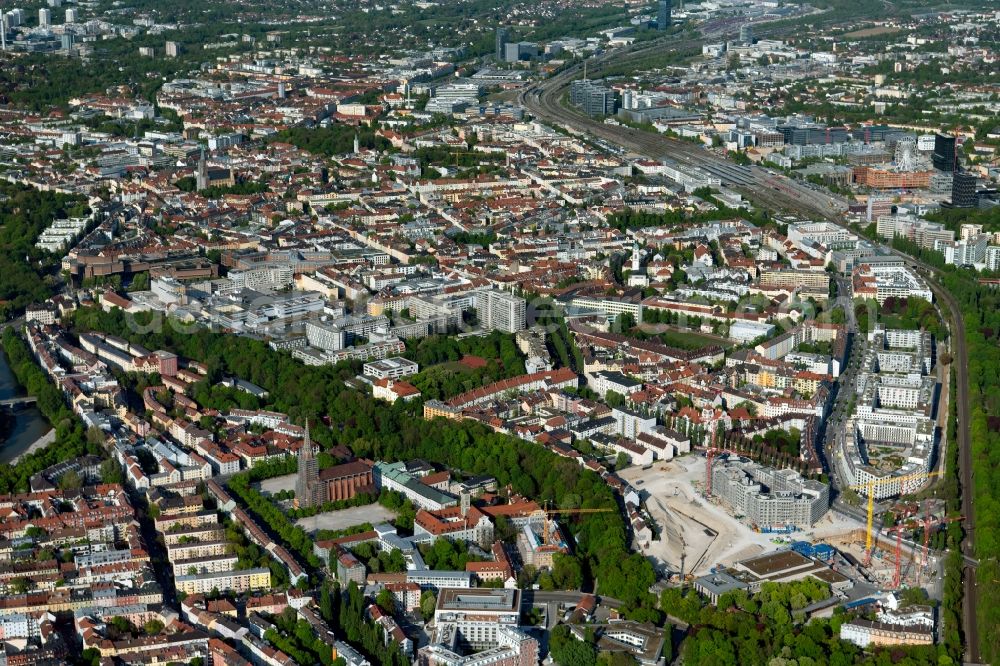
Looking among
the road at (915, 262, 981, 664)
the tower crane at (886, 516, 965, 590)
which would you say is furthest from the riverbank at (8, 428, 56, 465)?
the road at (915, 262, 981, 664)

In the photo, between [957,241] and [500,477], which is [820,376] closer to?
[500,477]

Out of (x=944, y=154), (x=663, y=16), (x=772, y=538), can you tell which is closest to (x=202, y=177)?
(x=944, y=154)

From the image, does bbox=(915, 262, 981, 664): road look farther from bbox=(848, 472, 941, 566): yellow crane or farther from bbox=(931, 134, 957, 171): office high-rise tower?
bbox=(931, 134, 957, 171): office high-rise tower

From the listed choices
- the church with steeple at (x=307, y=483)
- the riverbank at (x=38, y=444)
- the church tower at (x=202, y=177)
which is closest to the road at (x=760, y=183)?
the church with steeple at (x=307, y=483)

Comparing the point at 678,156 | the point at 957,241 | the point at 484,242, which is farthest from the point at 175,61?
the point at 957,241

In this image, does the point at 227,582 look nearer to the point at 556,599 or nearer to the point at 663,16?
the point at 556,599
